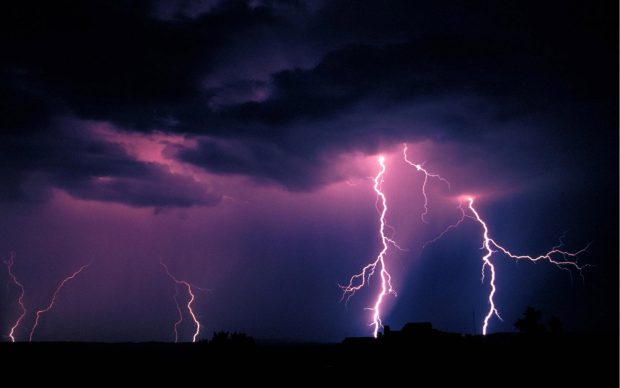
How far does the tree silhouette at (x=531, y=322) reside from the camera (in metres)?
38.4

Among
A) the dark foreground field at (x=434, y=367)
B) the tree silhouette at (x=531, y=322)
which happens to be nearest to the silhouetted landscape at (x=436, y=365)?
the dark foreground field at (x=434, y=367)

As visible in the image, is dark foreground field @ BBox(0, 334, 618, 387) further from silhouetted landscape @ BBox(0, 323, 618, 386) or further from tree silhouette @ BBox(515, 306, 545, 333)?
tree silhouette @ BBox(515, 306, 545, 333)

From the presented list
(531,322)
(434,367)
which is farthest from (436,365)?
(531,322)

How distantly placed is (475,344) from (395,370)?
282 inches

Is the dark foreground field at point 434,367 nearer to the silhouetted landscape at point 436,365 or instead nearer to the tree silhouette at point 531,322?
the silhouetted landscape at point 436,365

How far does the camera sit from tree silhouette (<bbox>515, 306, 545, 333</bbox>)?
38.4 meters

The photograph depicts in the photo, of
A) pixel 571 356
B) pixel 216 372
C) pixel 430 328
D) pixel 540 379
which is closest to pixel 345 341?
pixel 430 328

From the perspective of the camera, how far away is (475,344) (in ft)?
78.0

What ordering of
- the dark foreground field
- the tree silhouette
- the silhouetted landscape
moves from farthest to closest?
1. the tree silhouette
2. the silhouetted landscape
3. the dark foreground field

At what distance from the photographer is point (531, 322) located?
38.6m

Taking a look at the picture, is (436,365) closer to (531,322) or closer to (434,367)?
(434,367)

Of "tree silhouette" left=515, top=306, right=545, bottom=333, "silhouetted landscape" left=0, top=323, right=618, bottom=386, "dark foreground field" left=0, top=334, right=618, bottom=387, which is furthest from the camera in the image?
"tree silhouette" left=515, top=306, right=545, bottom=333

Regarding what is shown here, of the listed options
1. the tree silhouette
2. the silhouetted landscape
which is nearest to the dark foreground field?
the silhouetted landscape

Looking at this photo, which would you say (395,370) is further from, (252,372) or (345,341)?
(345,341)
